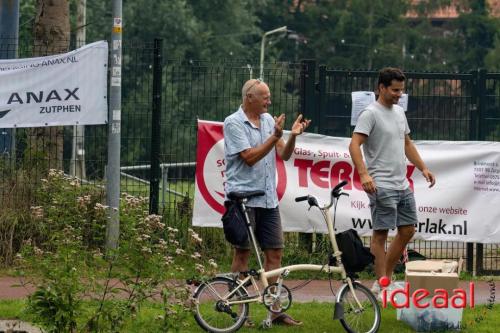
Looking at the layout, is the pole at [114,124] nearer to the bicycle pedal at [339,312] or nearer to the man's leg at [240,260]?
the man's leg at [240,260]

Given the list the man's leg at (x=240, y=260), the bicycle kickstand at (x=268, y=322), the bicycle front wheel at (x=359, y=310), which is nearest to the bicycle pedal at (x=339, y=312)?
the bicycle front wheel at (x=359, y=310)

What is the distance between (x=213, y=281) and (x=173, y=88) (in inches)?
217

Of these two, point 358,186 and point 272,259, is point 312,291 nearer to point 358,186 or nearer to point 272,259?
Answer: point 358,186

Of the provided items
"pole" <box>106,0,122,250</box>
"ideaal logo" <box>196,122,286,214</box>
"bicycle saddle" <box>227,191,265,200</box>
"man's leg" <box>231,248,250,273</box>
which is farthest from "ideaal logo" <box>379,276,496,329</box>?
"pole" <box>106,0,122,250</box>

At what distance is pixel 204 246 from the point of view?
13.8m

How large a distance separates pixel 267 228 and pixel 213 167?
11.2 feet

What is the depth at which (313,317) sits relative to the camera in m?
10.6

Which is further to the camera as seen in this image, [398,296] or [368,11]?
[368,11]

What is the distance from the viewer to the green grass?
9953mm

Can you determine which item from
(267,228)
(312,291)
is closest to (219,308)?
(267,228)

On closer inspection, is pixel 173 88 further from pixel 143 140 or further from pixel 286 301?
pixel 286 301

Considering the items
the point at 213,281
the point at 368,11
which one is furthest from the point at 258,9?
the point at 213,281

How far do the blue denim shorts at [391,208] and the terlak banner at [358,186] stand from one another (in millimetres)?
2338

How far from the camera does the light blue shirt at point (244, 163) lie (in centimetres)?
999
